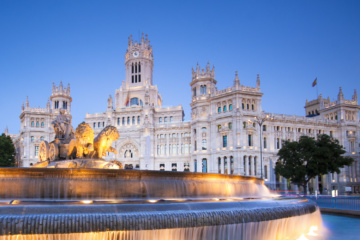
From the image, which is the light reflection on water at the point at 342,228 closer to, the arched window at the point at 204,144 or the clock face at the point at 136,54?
the arched window at the point at 204,144

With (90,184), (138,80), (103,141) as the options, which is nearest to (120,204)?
(90,184)

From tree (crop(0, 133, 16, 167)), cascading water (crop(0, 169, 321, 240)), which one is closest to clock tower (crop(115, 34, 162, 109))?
tree (crop(0, 133, 16, 167))

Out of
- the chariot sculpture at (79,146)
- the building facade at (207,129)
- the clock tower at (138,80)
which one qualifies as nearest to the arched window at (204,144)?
the building facade at (207,129)

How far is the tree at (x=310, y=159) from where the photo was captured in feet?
162

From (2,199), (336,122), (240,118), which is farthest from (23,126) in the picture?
(2,199)

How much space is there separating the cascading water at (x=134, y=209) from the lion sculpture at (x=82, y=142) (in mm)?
4137

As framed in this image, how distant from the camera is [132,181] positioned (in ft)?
46.2

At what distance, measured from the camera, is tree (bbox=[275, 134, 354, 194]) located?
4950cm

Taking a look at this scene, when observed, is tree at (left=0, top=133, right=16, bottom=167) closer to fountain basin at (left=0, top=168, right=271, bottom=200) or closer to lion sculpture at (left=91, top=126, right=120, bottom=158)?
lion sculpture at (left=91, top=126, right=120, bottom=158)

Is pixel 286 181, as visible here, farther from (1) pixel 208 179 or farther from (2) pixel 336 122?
→ (1) pixel 208 179

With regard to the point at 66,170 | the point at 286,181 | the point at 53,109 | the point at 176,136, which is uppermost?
the point at 53,109

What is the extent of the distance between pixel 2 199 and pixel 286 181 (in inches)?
2537

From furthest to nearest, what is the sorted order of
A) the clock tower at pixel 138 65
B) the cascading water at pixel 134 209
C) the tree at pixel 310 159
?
the clock tower at pixel 138 65, the tree at pixel 310 159, the cascading water at pixel 134 209

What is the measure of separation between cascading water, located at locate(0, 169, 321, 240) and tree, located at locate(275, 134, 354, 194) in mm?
34194
